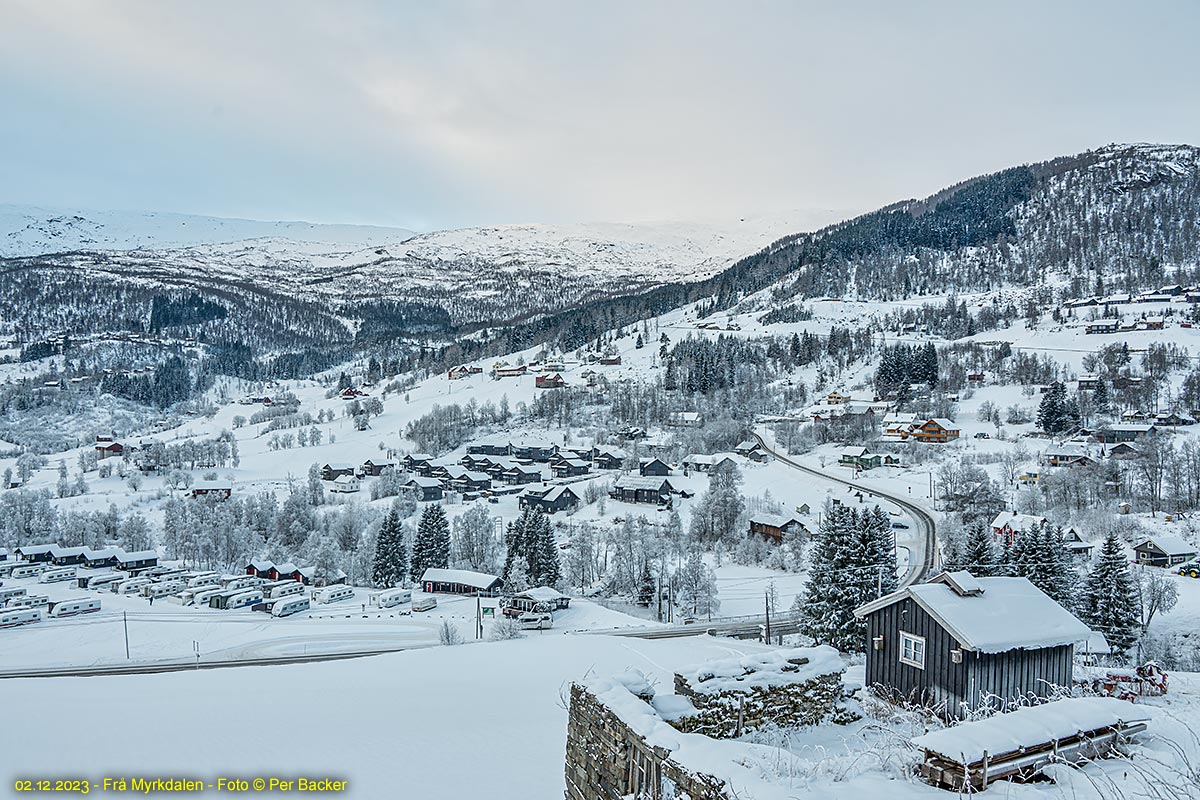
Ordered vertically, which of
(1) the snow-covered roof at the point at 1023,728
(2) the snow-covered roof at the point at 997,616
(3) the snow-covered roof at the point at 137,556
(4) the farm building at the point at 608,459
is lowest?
(3) the snow-covered roof at the point at 137,556

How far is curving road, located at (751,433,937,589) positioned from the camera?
112 feet

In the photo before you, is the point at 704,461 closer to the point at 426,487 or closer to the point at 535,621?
the point at 426,487

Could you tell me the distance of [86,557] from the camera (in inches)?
2016

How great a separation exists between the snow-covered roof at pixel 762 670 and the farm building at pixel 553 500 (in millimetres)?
51338

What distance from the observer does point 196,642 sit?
31.5 metres

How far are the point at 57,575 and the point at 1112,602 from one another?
5844cm

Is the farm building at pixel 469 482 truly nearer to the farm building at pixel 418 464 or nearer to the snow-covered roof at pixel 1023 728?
the farm building at pixel 418 464

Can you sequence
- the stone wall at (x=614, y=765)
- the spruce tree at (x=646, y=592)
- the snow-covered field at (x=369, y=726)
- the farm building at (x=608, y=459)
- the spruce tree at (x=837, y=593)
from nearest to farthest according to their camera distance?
the stone wall at (x=614, y=765) → the snow-covered field at (x=369, y=726) → the spruce tree at (x=837, y=593) → the spruce tree at (x=646, y=592) → the farm building at (x=608, y=459)

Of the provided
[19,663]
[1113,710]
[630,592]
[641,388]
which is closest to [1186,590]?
[630,592]

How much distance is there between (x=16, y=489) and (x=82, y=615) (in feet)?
155

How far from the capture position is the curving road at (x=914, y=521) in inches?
1347

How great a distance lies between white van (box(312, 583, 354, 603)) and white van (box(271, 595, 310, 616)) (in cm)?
218

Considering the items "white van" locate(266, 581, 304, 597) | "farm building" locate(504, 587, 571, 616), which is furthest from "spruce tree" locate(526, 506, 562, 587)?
"white van" locate(266, 581, 304, 597)

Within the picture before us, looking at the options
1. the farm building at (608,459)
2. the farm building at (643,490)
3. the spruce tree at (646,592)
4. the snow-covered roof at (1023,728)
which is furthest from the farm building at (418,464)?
the snow-covered roof at (1023,728)
